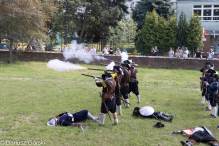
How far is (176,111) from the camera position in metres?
11.1

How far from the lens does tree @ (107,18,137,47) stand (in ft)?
117

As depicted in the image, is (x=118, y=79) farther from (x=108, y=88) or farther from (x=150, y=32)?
(x=150, y=32)

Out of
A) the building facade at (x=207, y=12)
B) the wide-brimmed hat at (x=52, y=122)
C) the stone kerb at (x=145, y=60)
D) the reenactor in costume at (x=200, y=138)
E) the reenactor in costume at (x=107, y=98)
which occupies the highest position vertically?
the building facade at (x=207, y=12)

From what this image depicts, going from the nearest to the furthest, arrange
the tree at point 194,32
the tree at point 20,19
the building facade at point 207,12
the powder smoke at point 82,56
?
the tree at point 20,19, the powder smoke at point 82,56, the tree at point 194,32, the building facade at point 207,12

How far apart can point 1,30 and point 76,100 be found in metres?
13.9

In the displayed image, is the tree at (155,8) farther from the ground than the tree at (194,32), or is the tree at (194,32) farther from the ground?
the tree at (155,8)

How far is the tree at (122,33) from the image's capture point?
35.6 metres

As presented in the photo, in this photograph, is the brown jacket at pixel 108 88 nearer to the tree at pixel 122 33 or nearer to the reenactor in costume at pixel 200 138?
the reenactor in costume at pixel 200 138

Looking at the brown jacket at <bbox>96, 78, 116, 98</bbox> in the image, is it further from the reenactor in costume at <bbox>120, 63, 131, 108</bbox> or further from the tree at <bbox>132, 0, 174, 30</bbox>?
the tree at <bbox>132, 0, 174, 30</bbox>

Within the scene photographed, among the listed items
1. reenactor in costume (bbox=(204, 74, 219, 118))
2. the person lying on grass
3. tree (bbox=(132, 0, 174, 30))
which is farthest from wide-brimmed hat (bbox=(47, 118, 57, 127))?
tree (bbox=(132, 0, 174, 30))

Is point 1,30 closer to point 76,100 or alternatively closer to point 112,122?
point 76,100

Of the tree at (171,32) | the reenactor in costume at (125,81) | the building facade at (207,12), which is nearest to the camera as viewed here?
the reenactor in costume at (125,81)

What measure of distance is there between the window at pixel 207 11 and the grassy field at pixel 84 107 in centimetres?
1947

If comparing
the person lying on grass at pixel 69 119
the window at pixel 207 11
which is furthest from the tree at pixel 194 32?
the person lying on grass at pixel 69 119
